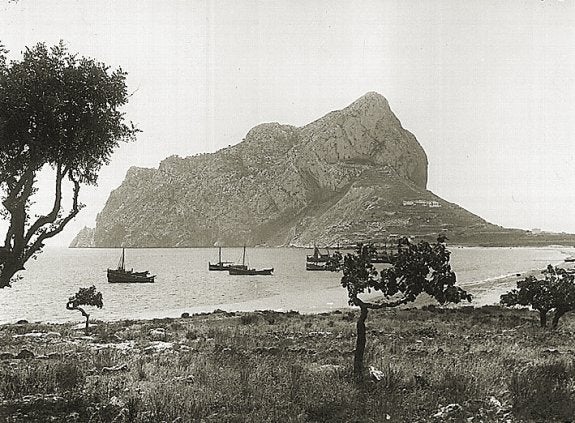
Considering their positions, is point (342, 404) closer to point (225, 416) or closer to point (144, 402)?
point (225, 416)

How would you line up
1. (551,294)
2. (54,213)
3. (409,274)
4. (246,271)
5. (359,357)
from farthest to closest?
Answer: (246,271)
(551,294)
(54,213)
(409,274)
(359,357)

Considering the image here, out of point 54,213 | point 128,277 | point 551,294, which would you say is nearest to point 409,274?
point 54,213

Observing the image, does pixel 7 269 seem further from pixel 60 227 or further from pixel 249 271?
pixel 249 271

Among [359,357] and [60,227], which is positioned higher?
[60,227]

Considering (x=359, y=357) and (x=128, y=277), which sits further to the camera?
(x=128, y=277)

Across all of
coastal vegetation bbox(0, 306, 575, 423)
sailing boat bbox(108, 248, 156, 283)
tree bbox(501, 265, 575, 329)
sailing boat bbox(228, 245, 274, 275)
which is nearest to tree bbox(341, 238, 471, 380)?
coastal vegetation bbox(0, 306, 575, 423)
